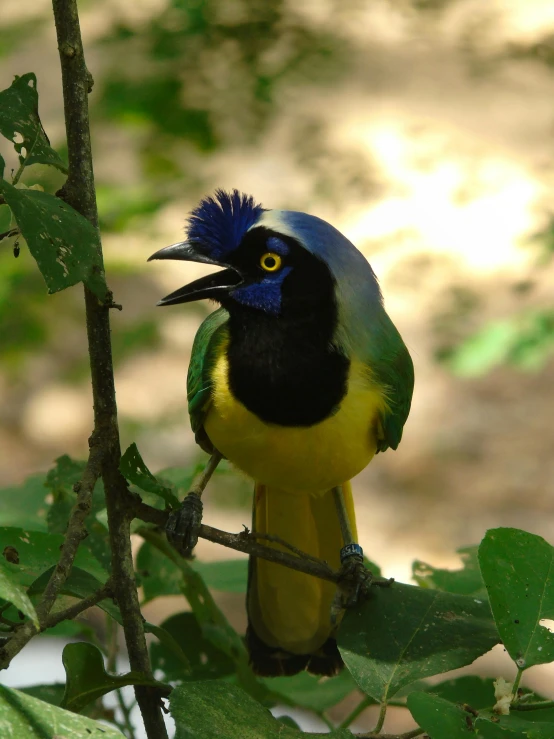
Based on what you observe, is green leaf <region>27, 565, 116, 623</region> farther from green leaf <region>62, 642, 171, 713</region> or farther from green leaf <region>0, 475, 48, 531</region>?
green leaf <region>0, 475, 48, 531</region>

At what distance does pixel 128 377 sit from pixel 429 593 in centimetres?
497

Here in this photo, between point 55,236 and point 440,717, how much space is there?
77 cm

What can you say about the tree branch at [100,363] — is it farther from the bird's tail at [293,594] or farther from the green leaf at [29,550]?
the bird's tail at [293,594]

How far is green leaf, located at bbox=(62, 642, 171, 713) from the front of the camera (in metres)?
1.47

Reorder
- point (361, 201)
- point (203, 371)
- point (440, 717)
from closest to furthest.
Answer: point (440, 717) < point (203, 371) < point (361, 201)

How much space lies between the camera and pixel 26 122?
4.85ft

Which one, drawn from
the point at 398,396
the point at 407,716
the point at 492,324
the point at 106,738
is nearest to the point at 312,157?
the point at 492,324

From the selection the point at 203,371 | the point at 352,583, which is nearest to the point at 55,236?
the point at 352,583

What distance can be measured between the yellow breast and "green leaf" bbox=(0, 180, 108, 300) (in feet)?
3.29

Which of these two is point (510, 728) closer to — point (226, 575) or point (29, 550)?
point (29, 550)

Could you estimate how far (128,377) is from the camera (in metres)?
6.57

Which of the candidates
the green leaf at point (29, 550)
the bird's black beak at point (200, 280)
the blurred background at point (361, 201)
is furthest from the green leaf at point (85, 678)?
the blurred background at point (361, 201)

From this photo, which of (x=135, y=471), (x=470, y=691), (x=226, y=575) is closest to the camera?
(x=135, y=471)

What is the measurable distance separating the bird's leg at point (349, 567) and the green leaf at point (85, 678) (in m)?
0.45
